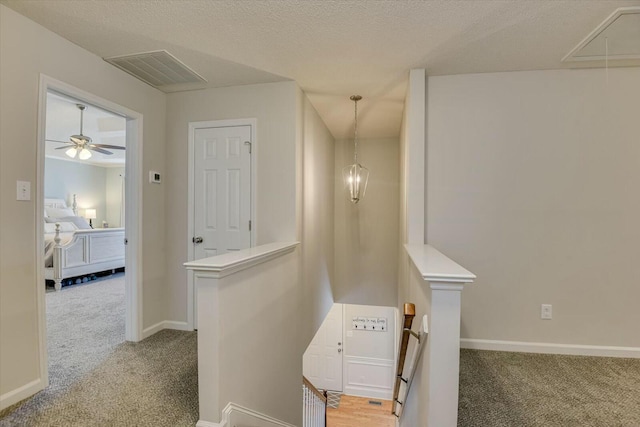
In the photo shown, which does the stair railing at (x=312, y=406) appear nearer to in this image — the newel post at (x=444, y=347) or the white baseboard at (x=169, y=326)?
the white baseboard at (x=169, y=326)

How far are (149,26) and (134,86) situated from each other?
92 cm

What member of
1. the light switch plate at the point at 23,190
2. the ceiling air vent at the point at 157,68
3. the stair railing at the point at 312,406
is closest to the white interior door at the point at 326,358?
the stair railing at the point at 312,406

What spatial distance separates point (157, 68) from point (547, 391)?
3.82 m

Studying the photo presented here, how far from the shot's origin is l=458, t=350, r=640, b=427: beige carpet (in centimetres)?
171

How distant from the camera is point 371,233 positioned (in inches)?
197

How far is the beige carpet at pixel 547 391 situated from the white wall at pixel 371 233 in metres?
2.40

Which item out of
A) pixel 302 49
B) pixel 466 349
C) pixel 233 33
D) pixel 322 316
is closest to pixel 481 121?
pixel 302 49

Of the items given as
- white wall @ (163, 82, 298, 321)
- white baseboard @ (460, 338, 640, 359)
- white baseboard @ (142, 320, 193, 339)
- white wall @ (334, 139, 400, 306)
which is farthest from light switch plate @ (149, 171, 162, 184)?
white baseboard @ (460, 338, 640, 359)

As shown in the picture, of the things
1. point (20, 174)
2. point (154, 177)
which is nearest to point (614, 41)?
point (154, 177)

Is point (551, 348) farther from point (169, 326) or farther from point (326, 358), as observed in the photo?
point (326, 358)

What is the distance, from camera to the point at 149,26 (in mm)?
2029

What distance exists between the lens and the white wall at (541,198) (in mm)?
2492

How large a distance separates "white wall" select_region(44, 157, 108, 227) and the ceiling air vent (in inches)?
241

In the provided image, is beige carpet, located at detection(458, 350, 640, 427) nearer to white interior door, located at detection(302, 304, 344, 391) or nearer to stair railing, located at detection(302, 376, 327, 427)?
stair railing, located at detection(302, 376, 327, 427)
